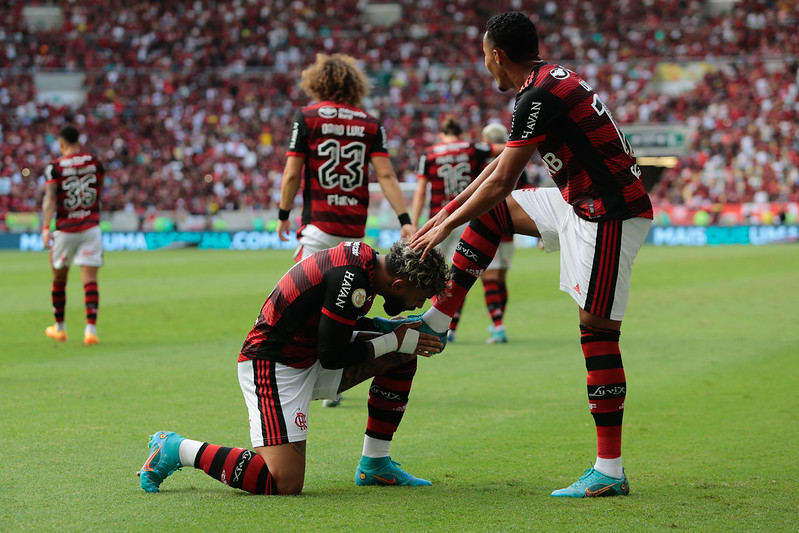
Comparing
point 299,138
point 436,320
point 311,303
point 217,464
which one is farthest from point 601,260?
point 299,138

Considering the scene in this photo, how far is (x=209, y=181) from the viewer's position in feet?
128

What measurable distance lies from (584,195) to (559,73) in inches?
22.9

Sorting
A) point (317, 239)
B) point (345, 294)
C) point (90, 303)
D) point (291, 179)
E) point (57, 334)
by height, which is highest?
point (291, 179)

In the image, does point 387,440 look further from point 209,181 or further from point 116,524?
point 209,181

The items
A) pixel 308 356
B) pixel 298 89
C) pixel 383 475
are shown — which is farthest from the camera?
pixel 298 89

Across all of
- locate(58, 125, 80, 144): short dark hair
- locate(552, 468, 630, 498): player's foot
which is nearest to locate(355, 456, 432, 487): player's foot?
locate(552, 468, 630, 498): player's foot

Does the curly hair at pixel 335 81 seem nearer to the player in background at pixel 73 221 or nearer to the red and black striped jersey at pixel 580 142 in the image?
the red and black striped jersey at pixel 580 142

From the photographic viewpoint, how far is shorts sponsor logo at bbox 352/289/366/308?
443cm

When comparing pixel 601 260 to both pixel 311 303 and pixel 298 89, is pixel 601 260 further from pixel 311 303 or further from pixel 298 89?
pixel 298 89

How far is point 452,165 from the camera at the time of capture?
11.1 metres

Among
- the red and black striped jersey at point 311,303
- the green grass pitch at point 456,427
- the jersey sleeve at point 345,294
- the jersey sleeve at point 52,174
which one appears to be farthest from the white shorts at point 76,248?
the jersey sleeve at point 345,294

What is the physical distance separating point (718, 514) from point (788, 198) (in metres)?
32.4

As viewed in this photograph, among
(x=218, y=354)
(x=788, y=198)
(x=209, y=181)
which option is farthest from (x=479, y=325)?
(x=209, y=181)

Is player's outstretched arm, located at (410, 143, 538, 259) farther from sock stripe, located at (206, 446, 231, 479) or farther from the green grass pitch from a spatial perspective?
sock stripe, located at (206, 446, 231, 479)
